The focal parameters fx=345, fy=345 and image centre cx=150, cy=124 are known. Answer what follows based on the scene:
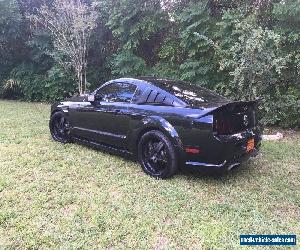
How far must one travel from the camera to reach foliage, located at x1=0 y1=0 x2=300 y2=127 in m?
7.67

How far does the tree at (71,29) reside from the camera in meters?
10.5

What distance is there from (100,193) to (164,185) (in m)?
0.84

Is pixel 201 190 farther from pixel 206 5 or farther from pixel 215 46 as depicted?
pixel 206 5

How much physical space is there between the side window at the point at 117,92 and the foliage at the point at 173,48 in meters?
2.61

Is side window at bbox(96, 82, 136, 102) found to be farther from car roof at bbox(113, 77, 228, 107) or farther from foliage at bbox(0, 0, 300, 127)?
foliage at bbox(0, 0, 300, 127)

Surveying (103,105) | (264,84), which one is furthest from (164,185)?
(264,84)

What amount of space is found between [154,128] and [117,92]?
114 centimetres

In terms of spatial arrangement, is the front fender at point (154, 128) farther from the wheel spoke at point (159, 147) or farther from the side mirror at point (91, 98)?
the side mirror at point (91, 98)

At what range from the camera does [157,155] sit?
4801 mm

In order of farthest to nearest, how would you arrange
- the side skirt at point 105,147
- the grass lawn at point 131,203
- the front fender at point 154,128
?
the side skirt at point 105,147 < the front fender at point 154,128 < the grass lawn at point 131,203

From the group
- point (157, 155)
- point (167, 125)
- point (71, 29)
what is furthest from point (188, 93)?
point (71, 29)

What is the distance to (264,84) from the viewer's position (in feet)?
25.6

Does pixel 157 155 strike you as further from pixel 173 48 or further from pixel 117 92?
pixel 173 48

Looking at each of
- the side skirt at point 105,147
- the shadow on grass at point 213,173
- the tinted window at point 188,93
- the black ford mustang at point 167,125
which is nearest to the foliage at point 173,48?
the tinted window at point 188,93
